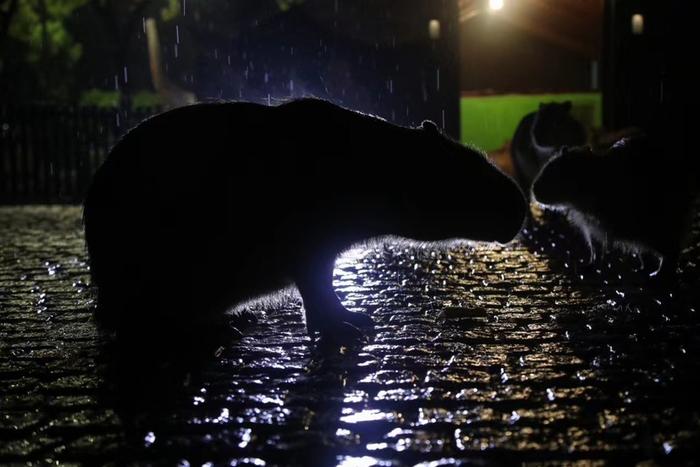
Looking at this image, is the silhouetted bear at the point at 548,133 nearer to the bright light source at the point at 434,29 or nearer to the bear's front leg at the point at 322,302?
the bright light source at the point at 434,29

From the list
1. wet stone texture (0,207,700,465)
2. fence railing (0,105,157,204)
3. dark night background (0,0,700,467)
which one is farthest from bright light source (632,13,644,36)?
fence railing (0,105,157,204)

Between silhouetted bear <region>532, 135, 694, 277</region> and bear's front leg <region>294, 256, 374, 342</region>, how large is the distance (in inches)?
120

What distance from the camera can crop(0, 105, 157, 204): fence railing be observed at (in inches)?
611

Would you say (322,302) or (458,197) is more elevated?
(458,197)

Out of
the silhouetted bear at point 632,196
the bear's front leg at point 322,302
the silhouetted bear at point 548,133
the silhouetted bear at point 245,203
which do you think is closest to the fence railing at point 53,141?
the silhouetted bear at point 548,133

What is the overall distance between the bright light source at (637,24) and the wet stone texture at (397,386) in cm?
953

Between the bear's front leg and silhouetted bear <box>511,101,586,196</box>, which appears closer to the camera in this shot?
the bear's front leg

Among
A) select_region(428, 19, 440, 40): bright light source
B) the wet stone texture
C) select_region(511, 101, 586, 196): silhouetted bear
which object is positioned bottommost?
the wet stone texture

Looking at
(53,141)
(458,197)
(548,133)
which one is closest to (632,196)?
(458,197)

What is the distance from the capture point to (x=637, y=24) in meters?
14.3

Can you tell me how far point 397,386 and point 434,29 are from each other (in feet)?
44.4

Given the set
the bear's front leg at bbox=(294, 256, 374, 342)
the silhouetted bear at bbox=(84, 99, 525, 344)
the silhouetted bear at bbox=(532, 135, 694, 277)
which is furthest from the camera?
the silhouetted bear at bbox=(532, 135, 694, 277)

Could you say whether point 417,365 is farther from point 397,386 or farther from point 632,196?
point 632,196

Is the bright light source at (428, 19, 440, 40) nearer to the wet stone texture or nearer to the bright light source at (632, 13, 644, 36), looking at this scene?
the bright light source at (632, 13, 644, 36)
